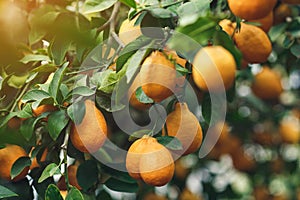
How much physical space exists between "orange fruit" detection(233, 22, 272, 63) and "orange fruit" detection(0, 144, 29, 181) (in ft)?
1.38

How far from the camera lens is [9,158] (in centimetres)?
97

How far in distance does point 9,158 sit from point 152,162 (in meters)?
0.28

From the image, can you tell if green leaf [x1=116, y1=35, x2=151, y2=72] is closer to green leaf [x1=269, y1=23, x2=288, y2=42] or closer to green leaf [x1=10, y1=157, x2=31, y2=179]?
green leaf [x1=10, y1=157, x2=31, y2=179]

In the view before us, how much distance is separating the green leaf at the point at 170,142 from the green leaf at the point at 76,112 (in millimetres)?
123

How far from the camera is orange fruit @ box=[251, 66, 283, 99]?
1710 mm

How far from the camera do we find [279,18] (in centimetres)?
127

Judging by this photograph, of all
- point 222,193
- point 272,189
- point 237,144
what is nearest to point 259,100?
point 237,144

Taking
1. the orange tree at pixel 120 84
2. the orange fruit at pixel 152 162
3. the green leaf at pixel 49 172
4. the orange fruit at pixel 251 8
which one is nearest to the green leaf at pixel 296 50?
the orange tree at pixel 120 84

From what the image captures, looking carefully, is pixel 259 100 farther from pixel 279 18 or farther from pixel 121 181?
pixel 121 181

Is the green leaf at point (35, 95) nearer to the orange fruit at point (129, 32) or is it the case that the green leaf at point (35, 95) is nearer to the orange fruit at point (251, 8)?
the orange fruit at point (129, 32)

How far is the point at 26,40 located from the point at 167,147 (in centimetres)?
42

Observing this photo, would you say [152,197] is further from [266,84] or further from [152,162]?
[152,162]

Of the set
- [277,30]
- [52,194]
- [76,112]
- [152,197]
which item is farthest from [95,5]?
[152,197]

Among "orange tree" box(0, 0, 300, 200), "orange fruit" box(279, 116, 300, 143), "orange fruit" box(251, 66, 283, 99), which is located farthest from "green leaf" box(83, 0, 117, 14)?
"orange fruit" box(279, 116, 300, 143)
